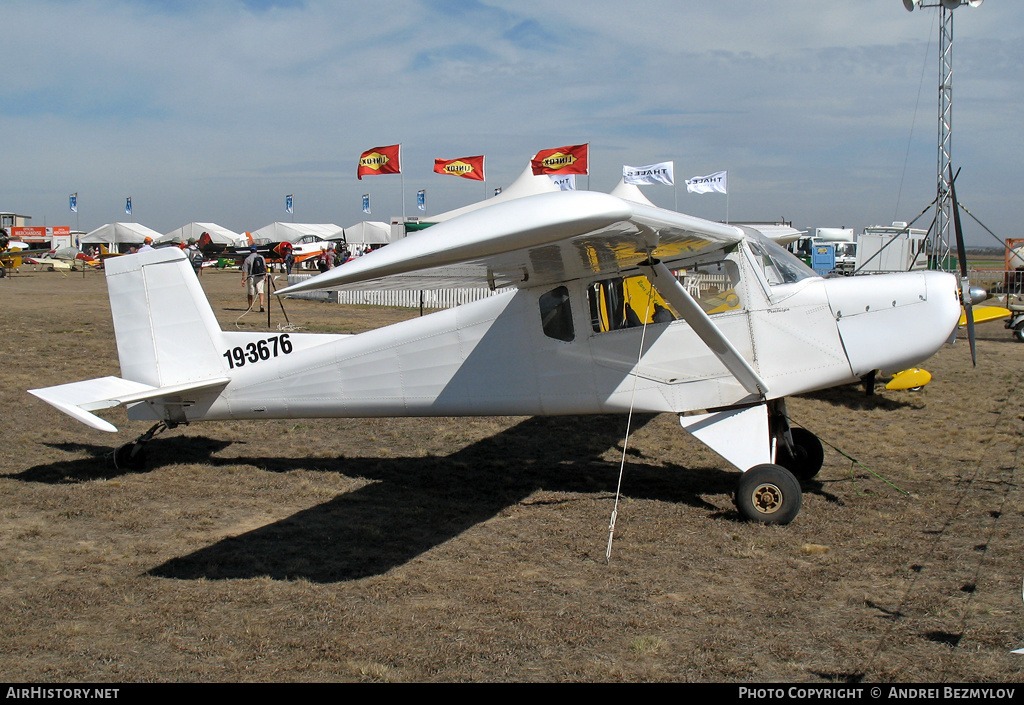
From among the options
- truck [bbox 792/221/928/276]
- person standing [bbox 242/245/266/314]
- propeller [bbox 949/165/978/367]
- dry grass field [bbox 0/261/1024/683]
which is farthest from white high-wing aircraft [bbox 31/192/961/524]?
person standing [bbox 242/245/266/314]

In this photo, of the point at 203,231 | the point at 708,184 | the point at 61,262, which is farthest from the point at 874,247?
the point at 203,231

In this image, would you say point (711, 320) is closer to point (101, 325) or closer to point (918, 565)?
point (918, 565)

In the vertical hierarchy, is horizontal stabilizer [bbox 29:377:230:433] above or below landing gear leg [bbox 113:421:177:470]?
above

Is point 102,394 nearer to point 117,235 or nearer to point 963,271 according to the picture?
point 963,271

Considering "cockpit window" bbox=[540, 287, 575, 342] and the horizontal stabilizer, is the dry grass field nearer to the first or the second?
the horizontal stabilizer

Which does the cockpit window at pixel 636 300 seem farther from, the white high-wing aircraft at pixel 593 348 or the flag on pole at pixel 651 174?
the flag on pole at pixel 651 174

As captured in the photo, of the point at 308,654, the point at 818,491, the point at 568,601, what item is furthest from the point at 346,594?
the point at 818,491

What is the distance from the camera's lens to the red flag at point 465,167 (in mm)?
30969

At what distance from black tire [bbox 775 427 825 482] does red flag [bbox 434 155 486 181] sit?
2498 centimetres

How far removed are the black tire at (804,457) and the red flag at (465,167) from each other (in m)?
25.0

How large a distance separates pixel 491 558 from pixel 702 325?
2.45m

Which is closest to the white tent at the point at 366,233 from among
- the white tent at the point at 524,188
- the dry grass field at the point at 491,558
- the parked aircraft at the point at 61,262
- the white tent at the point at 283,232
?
the white tent at the point at 283,232

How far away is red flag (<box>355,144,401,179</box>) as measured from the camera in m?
30.4

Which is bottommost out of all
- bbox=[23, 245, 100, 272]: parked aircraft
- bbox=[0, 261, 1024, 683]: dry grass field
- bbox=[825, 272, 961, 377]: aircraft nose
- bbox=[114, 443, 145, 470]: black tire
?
bbox=[0, 261, 1024, 683]: dry grass field
